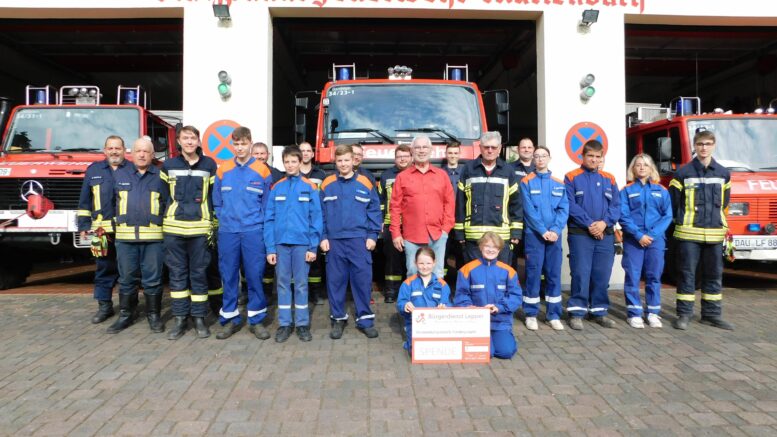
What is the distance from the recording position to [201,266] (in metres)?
4.88

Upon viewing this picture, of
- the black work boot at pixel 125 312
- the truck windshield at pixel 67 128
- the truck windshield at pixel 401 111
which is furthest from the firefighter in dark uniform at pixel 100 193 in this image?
the truck windshield at pixel 401 111

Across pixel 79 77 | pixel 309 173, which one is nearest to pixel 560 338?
pixel 309 173

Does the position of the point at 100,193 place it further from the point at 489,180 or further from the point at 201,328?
the point at 489,180

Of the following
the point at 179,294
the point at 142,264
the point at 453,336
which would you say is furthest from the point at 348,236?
the point at 142,264

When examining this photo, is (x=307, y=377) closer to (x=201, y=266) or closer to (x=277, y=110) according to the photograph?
(x=201, y=266)

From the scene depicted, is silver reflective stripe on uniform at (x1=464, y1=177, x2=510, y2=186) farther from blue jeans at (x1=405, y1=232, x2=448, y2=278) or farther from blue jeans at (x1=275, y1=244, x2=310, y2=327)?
blue jeans at (x1=275, y1=244, x2=310, y2=327)

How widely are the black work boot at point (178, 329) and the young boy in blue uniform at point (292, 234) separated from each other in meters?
0.95

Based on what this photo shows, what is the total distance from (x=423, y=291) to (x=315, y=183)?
66.6 inches

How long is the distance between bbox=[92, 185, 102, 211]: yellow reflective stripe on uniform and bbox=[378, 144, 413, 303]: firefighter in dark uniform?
2.93 meters

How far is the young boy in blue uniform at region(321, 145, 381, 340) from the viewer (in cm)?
481

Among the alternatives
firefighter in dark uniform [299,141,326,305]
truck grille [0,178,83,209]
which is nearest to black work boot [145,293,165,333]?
firefighter in dark uniform [299,141,326,305]

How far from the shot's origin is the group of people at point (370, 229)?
4754mm

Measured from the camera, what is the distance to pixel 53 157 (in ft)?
22.1

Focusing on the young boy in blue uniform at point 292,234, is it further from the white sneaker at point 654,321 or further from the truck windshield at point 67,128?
the truck windshield at point 67,128
